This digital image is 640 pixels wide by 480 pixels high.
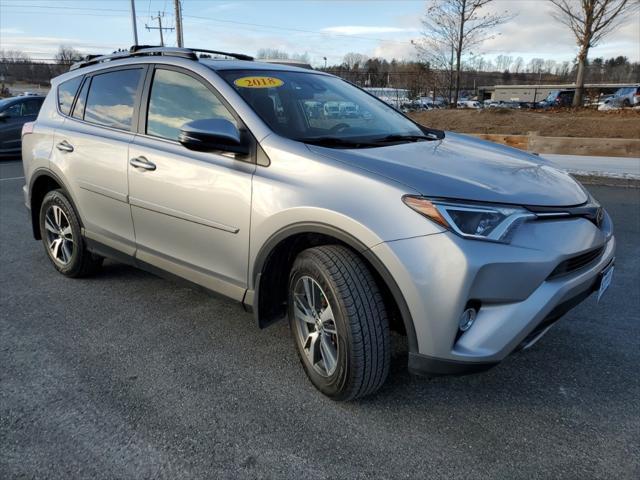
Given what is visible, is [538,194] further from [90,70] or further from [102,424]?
[90,70]

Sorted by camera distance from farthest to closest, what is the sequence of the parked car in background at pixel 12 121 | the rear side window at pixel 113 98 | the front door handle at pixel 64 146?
the parked car in background at pixel 12 121
the front door handle at pixel 64 146
the rear side window at pixel 113 98

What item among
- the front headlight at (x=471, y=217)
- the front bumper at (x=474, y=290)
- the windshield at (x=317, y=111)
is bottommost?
the front bumper at (x=474, y=290)

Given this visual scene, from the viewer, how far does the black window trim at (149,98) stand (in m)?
2.74

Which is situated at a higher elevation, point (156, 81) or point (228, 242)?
point (156, 81)

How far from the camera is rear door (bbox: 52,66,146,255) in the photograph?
11.5ft

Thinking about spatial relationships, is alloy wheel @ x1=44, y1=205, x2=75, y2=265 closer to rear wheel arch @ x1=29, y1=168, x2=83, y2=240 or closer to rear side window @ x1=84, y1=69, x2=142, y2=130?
rear wheel arch @ x1=29, y1=168, x2=83, y2=240

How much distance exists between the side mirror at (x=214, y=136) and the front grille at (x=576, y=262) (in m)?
1.63

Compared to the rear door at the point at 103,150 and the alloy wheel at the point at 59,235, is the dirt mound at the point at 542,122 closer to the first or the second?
the rear door at the point at 103,150

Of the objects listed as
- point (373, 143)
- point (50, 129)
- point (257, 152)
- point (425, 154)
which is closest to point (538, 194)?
point (425, 154)

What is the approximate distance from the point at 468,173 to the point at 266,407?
1534 millimetres

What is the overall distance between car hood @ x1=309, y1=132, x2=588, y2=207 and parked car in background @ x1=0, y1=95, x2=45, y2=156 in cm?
1216

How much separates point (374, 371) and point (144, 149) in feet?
6.68

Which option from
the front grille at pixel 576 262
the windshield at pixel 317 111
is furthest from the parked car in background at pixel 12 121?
the front grille at pixel 576 262

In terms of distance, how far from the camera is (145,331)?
339 centimetres
